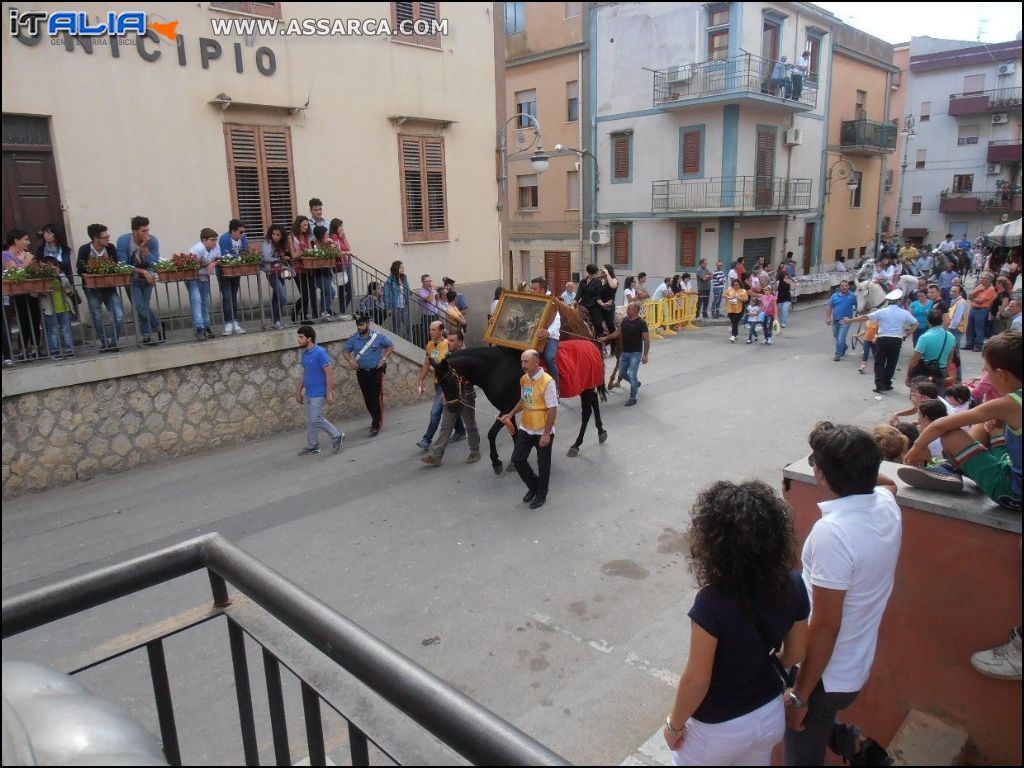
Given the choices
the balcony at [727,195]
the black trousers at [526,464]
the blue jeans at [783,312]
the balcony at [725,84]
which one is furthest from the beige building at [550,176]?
the black trousers at [526,464]

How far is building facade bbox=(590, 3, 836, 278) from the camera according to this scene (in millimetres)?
20984

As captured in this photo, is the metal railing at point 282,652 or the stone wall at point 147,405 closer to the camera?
the metal railing at point 282,652

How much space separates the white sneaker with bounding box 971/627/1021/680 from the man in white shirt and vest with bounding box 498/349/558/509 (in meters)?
4.46

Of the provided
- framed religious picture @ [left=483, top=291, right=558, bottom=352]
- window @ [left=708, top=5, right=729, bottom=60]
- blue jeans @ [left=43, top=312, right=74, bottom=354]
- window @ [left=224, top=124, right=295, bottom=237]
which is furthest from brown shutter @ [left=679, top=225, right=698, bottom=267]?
blue jeans @ [left=43, top=312, right=74, bottom=354]

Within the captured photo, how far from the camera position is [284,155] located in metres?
11.2

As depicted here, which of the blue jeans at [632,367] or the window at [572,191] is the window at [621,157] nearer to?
the window at [572,191]

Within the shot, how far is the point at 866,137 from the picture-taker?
26.8 metres

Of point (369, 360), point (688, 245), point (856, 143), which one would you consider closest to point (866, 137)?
point (856, 143)

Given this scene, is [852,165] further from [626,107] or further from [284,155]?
[284,155]

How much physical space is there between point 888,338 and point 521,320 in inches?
247

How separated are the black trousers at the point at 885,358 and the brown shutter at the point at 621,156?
49.3 ft

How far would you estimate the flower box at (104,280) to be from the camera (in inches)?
326

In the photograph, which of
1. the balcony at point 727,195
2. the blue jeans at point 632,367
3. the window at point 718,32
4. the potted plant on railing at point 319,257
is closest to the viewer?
the potted plant on railing at point 319,257

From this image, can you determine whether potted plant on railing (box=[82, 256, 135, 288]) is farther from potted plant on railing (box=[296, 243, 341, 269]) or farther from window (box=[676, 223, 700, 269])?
window (box=[676, 223, 700, 269])
